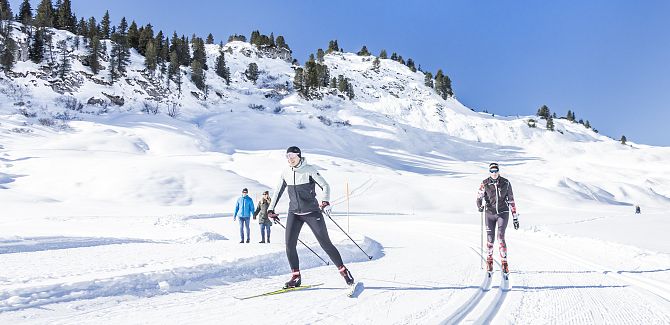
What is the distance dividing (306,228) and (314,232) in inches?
522

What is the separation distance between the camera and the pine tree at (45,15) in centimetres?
7938

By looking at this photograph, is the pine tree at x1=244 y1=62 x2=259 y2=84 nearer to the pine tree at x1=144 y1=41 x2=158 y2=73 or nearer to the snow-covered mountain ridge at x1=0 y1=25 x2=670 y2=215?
the snow-covered mountain ridge at x1=0 y1=25 x2=670 y2=215

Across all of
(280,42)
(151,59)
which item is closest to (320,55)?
(280,42)

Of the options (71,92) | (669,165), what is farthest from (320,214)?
(669,165)

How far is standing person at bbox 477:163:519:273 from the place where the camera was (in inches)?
275

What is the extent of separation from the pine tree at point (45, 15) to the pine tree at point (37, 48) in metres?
5.52

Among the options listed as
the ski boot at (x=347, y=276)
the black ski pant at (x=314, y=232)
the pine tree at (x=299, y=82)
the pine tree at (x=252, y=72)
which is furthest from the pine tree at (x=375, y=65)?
the ski boot at (x=347, y=276)

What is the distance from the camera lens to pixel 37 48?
240 feet

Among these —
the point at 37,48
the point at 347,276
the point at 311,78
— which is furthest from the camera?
the point at 311,78

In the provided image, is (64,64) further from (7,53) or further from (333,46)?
(333,46)

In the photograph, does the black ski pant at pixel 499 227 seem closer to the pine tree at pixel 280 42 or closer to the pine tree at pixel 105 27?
the pine tree at pixel 105 27

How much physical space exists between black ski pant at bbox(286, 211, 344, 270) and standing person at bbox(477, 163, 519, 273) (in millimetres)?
3019

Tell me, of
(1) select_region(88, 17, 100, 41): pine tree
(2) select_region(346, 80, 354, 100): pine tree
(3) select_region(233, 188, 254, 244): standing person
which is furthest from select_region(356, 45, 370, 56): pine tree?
(3) select_region(233, 188, 254, 244): standing person

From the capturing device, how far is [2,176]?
3425cm
